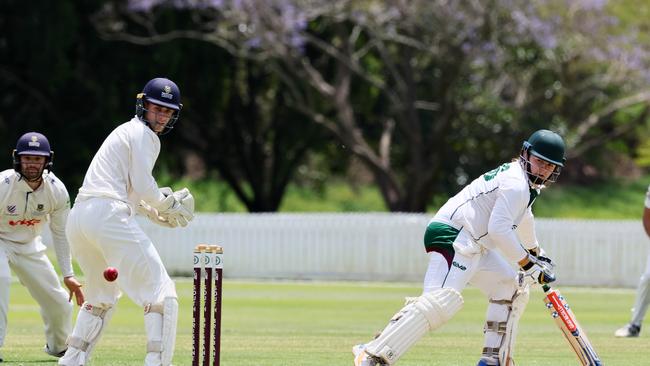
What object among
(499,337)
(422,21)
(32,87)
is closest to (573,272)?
(422,21)

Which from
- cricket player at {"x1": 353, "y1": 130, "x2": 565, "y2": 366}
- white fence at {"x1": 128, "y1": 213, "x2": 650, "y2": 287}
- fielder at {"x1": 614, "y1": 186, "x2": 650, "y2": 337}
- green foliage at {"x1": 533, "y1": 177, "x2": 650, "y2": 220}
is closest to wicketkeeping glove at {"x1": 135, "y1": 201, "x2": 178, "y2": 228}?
A: cricket player at {"x1": 353, "y1": 130, "x2": 565, "y2": 366}

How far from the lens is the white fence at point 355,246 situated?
77.4ft

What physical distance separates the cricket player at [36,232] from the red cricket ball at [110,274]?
182 centimetres

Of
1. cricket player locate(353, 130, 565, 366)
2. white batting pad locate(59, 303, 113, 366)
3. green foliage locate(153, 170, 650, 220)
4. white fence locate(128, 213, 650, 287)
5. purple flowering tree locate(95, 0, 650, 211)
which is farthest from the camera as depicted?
green foliage locate(153, 170, 650, 220)

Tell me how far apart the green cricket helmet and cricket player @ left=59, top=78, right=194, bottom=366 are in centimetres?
210

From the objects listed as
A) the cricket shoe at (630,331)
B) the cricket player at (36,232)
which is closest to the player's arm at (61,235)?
the cricket player at (36,232)

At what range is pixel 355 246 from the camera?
24125 mm

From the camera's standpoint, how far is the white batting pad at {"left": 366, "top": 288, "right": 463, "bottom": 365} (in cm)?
803

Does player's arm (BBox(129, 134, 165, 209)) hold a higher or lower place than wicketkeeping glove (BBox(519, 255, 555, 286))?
higher

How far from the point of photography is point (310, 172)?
127ft

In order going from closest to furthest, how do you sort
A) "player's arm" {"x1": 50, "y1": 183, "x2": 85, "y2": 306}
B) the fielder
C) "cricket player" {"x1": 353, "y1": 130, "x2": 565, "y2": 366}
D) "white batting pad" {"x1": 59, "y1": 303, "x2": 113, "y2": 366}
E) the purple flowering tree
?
"cricket player" {"x1": 353, "y1": 130, "x2": 565, "y2": 366} → "white batting pad" {"x1": 59, "y1": 303, "x2": 113, "y2": 366} → "player's arm" {"x1": 50, "y1": 183, "x2": 85, "y2": 306} → the fielder → the purple flowering tree

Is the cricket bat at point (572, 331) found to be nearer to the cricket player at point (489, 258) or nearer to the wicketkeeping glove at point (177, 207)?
the cricket player at point (489, 258)

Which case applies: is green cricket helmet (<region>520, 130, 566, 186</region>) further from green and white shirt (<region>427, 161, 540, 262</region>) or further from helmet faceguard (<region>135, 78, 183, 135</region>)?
helmet faceguard (<region>135, 78, 183, 135</region>)

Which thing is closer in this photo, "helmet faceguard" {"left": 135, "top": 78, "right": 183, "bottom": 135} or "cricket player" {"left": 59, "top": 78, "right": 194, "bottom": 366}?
"cricket player" {"left": 59, "top": 78, "right": 194, "bottom": 366}
